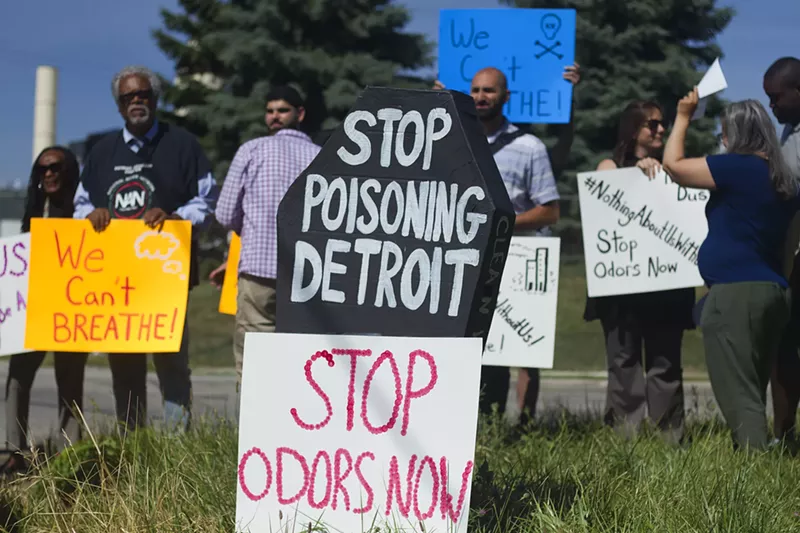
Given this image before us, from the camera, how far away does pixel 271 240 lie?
5496mm

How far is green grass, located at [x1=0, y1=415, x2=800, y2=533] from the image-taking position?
340cm

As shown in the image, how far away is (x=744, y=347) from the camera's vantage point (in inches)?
182

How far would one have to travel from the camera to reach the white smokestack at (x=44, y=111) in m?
16.8

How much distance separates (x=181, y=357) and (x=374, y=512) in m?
2.87

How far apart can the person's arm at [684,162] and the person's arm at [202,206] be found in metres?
2.38

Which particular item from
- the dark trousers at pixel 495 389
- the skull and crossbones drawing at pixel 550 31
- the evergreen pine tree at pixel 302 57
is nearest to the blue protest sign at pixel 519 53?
the skull and crossbones drawing at pixel 550 31

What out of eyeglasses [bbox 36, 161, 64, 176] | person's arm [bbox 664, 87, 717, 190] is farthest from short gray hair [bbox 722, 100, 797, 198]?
eyeglasses [bbox 36, 161, 64, 176]

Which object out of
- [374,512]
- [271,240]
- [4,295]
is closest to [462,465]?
[374,512]

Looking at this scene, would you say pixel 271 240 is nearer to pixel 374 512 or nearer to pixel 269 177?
pixel 269 177

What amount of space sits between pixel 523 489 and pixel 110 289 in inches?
112

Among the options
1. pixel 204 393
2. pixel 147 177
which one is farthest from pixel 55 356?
pixel 204 393

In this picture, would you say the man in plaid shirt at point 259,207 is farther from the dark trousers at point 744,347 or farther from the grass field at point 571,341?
the grass field at point 571,341

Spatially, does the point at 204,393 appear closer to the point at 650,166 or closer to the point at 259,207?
the point at 259,207

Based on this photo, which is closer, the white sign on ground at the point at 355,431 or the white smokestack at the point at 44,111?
the white sign on ground at the point at 355,431
